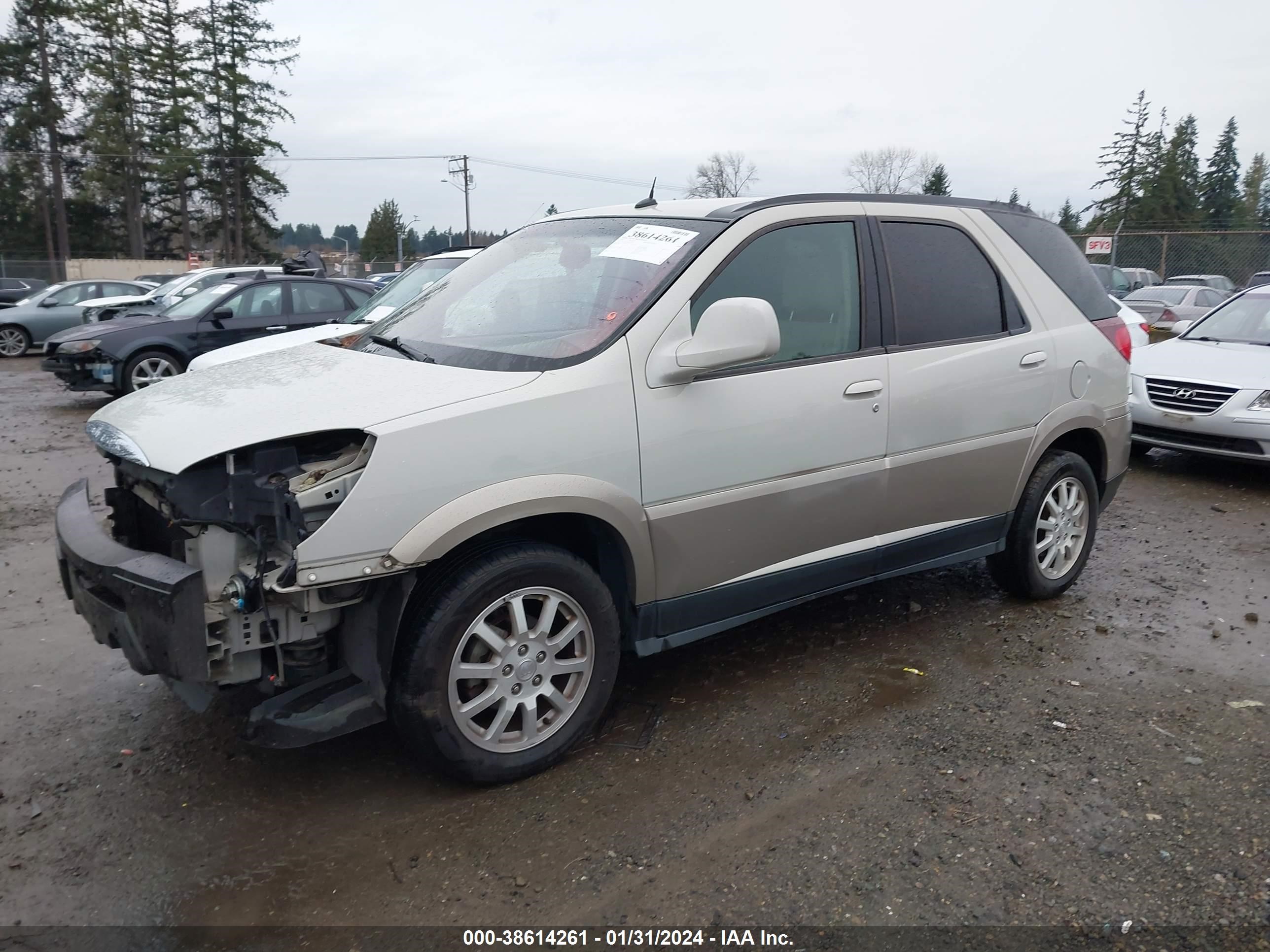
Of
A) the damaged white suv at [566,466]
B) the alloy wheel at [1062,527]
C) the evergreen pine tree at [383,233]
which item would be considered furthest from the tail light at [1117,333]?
the evergreen pine tree at [383,233]

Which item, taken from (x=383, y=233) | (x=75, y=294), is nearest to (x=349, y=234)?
(x=383, y=233)

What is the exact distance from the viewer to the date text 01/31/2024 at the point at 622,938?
2.52m

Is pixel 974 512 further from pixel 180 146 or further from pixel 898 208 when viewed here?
pixel 180 146

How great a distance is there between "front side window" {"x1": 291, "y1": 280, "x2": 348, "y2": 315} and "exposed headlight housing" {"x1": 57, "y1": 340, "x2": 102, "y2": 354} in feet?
7.71

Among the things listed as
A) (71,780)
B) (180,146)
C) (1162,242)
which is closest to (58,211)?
(180,146)

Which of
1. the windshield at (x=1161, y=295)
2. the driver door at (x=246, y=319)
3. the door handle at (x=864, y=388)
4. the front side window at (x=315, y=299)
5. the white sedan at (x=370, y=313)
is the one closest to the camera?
the door handle at (x=864, y=388)

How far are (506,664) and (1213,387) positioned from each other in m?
7.04

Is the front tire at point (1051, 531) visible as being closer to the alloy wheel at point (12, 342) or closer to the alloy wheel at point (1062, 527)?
the alloy wheel at point (1062, 527)

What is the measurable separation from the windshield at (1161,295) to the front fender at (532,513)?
719 inches

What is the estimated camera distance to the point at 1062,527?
16.1 feet

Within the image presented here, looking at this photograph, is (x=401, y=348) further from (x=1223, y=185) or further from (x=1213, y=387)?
(x=1223, y=185)

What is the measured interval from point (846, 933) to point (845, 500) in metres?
1.79

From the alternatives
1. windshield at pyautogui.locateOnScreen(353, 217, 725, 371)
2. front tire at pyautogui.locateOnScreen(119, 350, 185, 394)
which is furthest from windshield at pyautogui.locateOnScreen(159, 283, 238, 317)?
windshield at pyautogui.locateOnScreen(353, 217, 725, 371)

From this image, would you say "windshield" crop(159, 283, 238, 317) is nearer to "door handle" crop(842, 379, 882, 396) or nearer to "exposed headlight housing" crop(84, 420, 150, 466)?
"exposed headlight housing" crop(84, 420, 150, 466)
